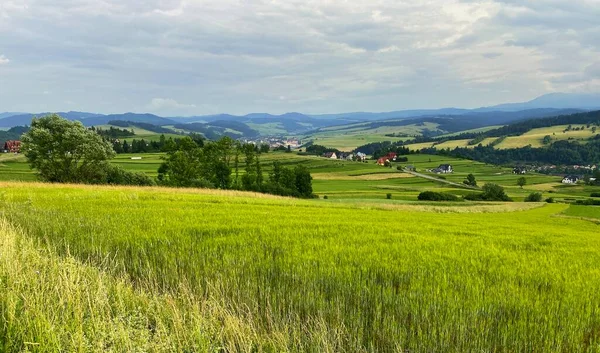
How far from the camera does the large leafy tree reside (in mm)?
52000

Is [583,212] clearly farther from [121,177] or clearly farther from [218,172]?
[121,177]

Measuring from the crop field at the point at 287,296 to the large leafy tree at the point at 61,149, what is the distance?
48.9m

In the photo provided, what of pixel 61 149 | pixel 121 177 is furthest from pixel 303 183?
pixel 61 149

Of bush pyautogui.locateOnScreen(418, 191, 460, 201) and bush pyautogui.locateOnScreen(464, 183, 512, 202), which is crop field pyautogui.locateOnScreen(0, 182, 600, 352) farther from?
bush pyautogui.locateOnScreen(464, 183, 512, 202)

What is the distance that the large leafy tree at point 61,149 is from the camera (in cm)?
5200

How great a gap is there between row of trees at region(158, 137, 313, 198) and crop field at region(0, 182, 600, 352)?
215ft

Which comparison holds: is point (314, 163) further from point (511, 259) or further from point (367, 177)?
point (511, 259)

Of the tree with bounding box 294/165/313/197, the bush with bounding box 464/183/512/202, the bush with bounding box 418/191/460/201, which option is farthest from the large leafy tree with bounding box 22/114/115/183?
the bush with bounding box 464/183/512/202

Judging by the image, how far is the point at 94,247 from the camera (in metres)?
9.09

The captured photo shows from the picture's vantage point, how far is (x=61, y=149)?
53094 millimetres

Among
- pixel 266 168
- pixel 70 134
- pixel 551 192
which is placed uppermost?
pixel 70 134

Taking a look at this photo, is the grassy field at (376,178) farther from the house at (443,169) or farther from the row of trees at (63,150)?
the row of trees at (63,150)

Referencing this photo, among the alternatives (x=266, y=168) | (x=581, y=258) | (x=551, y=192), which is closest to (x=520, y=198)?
(x=551, y=192)

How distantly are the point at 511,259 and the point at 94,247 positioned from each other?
10.3m
